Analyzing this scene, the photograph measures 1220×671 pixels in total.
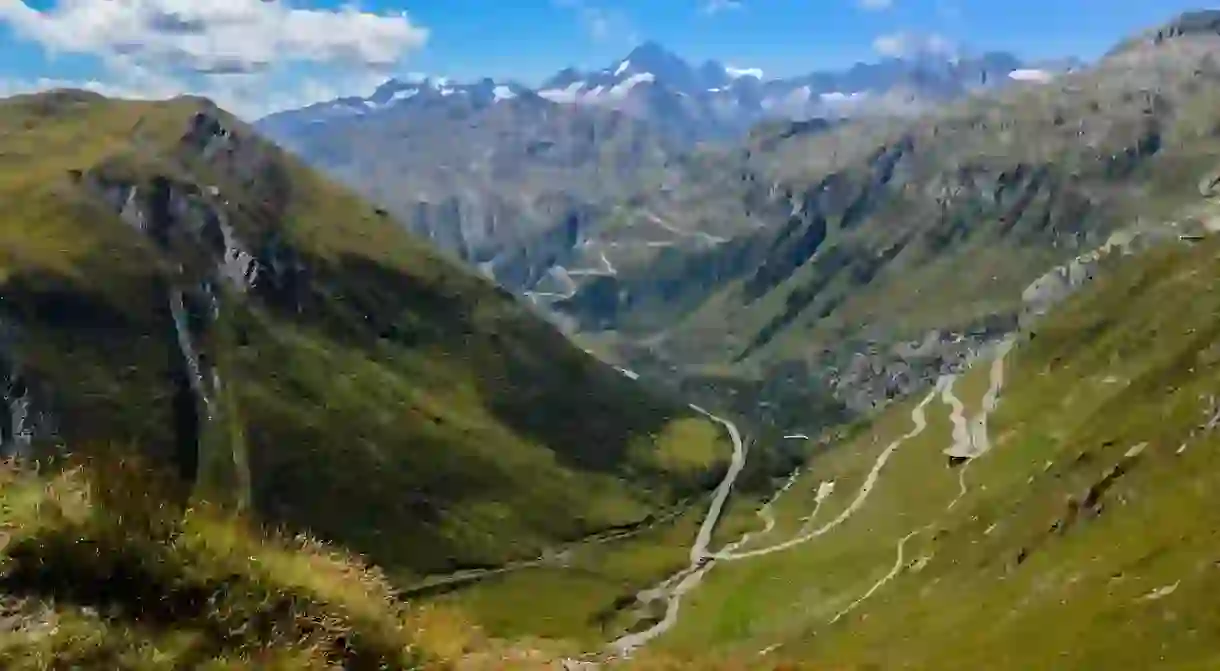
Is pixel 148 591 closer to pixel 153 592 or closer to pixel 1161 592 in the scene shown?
pixel 153 592

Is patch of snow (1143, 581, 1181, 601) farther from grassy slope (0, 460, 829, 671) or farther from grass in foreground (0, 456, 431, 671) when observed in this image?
grass in foreground (0, 456, 431, 671)

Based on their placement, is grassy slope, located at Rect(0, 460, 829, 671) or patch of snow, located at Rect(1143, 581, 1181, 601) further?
patch of snow, located at Rect(1143, 581, 1181, 601)

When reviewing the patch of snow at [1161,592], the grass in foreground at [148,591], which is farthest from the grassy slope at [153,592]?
the patch of snow at [1161,592]

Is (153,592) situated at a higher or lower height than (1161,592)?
higher

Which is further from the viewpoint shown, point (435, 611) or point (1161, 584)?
point (1161, 584)

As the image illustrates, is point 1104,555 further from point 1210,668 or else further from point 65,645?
point 65,645

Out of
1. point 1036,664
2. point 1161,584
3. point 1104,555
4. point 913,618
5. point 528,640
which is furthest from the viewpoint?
point 913,618

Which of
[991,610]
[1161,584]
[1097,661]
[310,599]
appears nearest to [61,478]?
[310,599]

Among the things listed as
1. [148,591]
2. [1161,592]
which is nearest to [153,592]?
[148,591]

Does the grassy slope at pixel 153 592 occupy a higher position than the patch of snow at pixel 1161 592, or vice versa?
the grassy slope at pixel 153 592

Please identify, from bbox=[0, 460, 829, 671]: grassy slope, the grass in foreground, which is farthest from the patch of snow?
the grass in foreground

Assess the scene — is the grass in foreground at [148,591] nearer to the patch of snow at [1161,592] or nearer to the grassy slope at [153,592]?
the grassy slope at [153,592]
